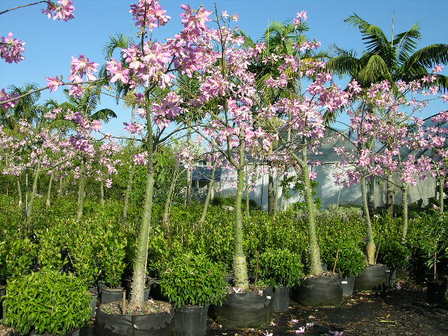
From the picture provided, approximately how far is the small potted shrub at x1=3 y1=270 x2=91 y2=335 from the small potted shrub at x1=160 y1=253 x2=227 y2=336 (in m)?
1.24

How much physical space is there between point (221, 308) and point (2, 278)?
2822mm

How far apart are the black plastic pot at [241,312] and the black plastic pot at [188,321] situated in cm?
57

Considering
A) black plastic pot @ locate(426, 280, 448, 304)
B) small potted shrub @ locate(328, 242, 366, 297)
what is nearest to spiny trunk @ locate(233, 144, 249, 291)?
small potted shrub @ locate(328, 242, 366, 297)

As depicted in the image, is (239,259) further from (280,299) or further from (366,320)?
(366,320)

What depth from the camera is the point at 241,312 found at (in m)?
5.89

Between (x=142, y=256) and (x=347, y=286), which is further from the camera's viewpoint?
(x=347, y=286)

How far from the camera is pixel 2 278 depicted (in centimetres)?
576

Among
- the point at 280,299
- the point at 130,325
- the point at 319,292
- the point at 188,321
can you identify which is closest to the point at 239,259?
the point at 280,299

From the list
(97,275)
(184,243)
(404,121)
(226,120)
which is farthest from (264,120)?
(404,121)

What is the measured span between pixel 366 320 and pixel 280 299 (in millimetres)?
1253

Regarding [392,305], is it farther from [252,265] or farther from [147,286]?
[147,286]

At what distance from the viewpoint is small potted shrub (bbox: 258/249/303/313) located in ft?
22.2

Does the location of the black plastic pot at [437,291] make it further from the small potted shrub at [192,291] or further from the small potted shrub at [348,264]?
the small potted shrub at [192,291]

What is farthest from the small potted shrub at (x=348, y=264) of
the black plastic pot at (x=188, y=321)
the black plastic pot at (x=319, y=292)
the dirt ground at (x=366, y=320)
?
the black plastic pot at (x=188, y=321)
